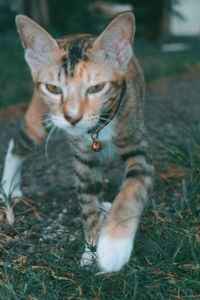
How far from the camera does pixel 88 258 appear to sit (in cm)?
318

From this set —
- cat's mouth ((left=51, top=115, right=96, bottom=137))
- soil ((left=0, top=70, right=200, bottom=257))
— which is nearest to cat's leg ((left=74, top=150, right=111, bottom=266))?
soil ((left=0, top=70, right=200, bottom=257))

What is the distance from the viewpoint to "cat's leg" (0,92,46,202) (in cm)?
436

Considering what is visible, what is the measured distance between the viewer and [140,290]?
2.75m

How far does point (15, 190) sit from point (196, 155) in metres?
1.34

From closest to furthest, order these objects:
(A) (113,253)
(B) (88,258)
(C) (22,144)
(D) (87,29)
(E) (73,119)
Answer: (A) (113,253)
(E) (73,119)
(B) (88,258)
(C) (22,144)
(D) (87,29)

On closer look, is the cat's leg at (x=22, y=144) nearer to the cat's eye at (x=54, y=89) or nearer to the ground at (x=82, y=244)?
the ground at (x=82, y=244)

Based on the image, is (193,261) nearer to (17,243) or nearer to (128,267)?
(128,267)

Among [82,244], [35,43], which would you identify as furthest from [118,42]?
[82,244]

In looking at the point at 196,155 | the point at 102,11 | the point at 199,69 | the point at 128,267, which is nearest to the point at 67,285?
the point at 128,267

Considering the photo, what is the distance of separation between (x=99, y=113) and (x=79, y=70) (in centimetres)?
24

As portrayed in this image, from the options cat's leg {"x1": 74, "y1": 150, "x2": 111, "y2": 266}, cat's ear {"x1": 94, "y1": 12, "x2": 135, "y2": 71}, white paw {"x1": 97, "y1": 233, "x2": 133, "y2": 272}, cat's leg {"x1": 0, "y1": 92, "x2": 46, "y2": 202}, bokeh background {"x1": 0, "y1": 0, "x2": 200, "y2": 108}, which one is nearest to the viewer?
white paw {"x1": 97, "y1": 233, "x2": 133, "y2": 272}

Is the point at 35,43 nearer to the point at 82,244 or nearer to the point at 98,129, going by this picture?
the point at 98,129

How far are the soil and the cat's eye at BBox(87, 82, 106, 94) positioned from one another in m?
0.82

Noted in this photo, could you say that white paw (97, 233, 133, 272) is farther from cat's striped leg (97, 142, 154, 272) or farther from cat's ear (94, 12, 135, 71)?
cat's ear (94, 12, 135, 71)
